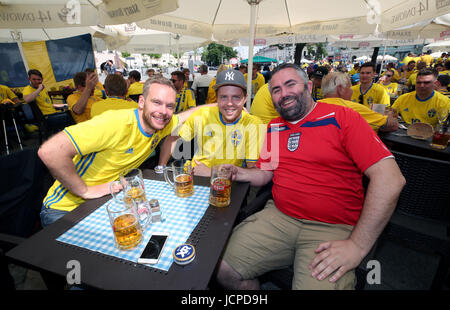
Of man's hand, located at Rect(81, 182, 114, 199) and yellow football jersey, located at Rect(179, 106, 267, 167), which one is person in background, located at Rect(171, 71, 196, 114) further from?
man's hand, located at Rect(81, 182, 114, 199)

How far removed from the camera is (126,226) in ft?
3.72

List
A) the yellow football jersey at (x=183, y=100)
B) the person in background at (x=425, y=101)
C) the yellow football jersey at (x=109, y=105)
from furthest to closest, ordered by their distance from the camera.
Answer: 1. the yellow football jersey at (x=183, y=100)
2. the person in background at (x=425, y=101)
3. the yellow football jersey at (x=109, y=105)

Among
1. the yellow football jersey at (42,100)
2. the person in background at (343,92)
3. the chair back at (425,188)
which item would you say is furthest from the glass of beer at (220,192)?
the yellow football jersey at (42,100)

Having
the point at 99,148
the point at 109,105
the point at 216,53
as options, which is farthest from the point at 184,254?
the point at 216,53

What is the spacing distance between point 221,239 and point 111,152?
1241 mm

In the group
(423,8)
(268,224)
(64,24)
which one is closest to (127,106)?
(64,24)

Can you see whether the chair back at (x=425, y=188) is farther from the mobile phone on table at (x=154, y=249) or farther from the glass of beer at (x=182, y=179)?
the mobile phone on table at (x=154, y=249)

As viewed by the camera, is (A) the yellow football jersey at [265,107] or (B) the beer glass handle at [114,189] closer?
(B) the beer glass handle at [114,189]

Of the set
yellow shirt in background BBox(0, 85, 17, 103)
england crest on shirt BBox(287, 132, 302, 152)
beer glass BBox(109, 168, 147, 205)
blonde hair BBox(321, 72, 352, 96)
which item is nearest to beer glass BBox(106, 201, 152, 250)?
beer glass BBox(109, 168, 147, 205)

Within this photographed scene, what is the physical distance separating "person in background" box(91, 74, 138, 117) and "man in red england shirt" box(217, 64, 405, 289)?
2465 mm

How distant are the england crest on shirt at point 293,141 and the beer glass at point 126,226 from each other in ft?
4.35

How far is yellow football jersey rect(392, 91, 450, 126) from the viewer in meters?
3.98

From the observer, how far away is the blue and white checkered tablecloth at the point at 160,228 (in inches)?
43.9

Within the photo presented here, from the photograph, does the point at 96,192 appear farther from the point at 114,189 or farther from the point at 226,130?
the point at 226,130
